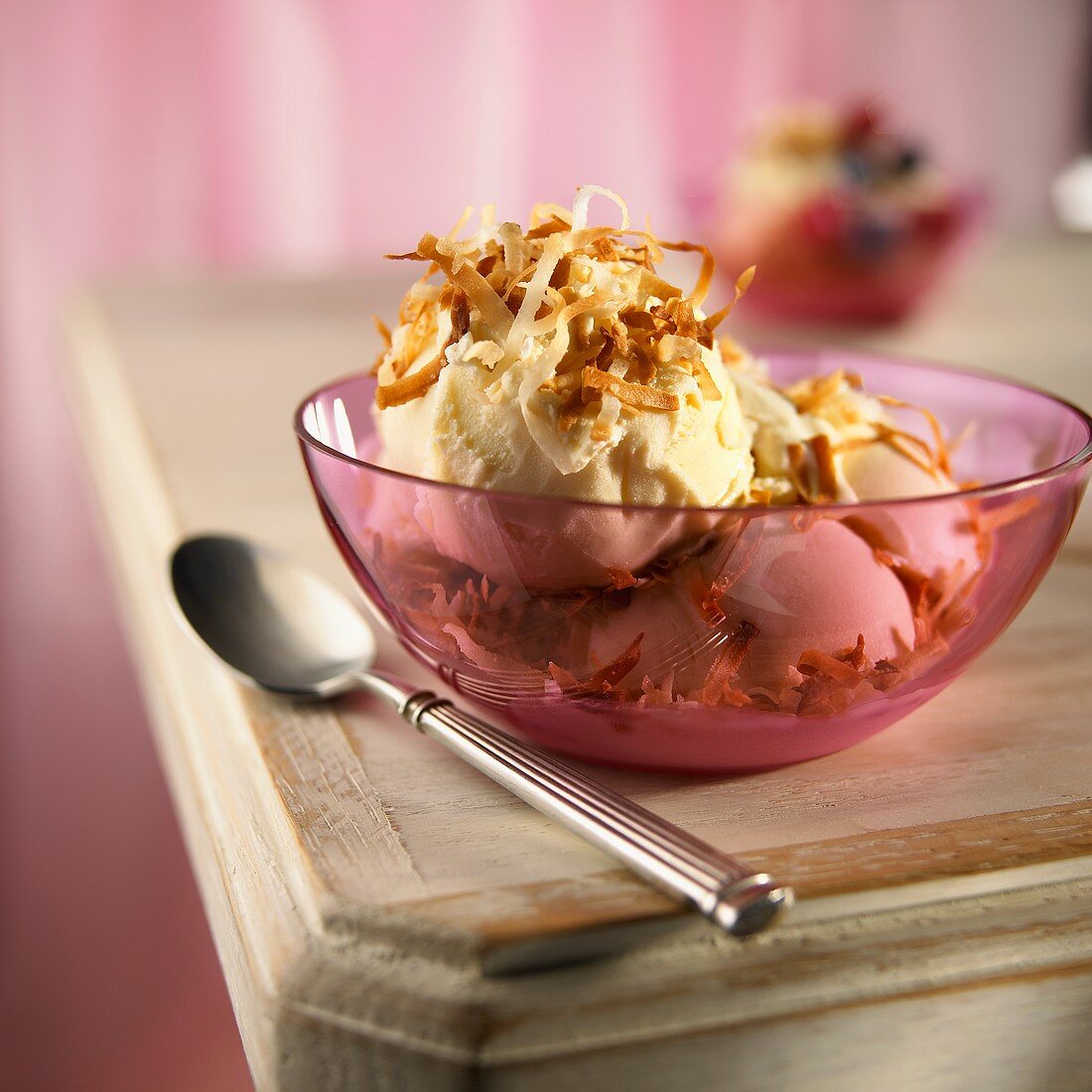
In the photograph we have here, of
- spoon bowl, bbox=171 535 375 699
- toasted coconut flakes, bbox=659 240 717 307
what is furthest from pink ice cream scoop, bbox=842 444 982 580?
spoon bowl, bbox=171 535 375 699

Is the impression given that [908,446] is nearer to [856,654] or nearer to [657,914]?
[856,654]

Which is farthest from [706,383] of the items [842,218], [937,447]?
[842,218]

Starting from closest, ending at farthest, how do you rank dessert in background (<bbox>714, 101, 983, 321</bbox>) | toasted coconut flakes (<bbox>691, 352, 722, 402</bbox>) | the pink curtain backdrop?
toasted coconut flakes (<bbox>691, 352, 722, 402</bbox>), dessert in background (<bbox>714, 101, 983, 321</bbox>), the pink curtain backdrop

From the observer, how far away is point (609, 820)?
0.40 metres

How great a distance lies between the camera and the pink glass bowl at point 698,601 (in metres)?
0.41

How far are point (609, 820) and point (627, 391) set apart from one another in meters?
0.14

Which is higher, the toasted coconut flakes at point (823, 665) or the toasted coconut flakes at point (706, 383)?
the toasted coconut flakes at point (706, 383)

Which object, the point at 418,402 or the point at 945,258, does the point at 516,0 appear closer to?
the point at 945,258

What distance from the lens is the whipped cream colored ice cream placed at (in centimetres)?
44

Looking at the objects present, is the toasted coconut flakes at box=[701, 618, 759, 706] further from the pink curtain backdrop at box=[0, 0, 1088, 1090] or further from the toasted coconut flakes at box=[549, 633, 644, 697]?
the pink curtain backdrop at box=[0, 0, 1088, 1090]

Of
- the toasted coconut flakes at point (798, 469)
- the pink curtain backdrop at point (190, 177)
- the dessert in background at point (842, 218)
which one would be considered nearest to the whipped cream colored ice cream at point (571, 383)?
→ the toasted coconut flakes at point (798, 469)

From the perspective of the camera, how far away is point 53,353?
2.07m

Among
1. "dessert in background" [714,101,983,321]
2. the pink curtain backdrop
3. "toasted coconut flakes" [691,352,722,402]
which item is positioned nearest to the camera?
"toasted coconut flakes" [691,352,722,402]

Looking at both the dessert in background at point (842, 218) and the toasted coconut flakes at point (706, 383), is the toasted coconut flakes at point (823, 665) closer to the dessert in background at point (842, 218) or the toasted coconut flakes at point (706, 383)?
the toasted coconut flakes at point (706, 383)
